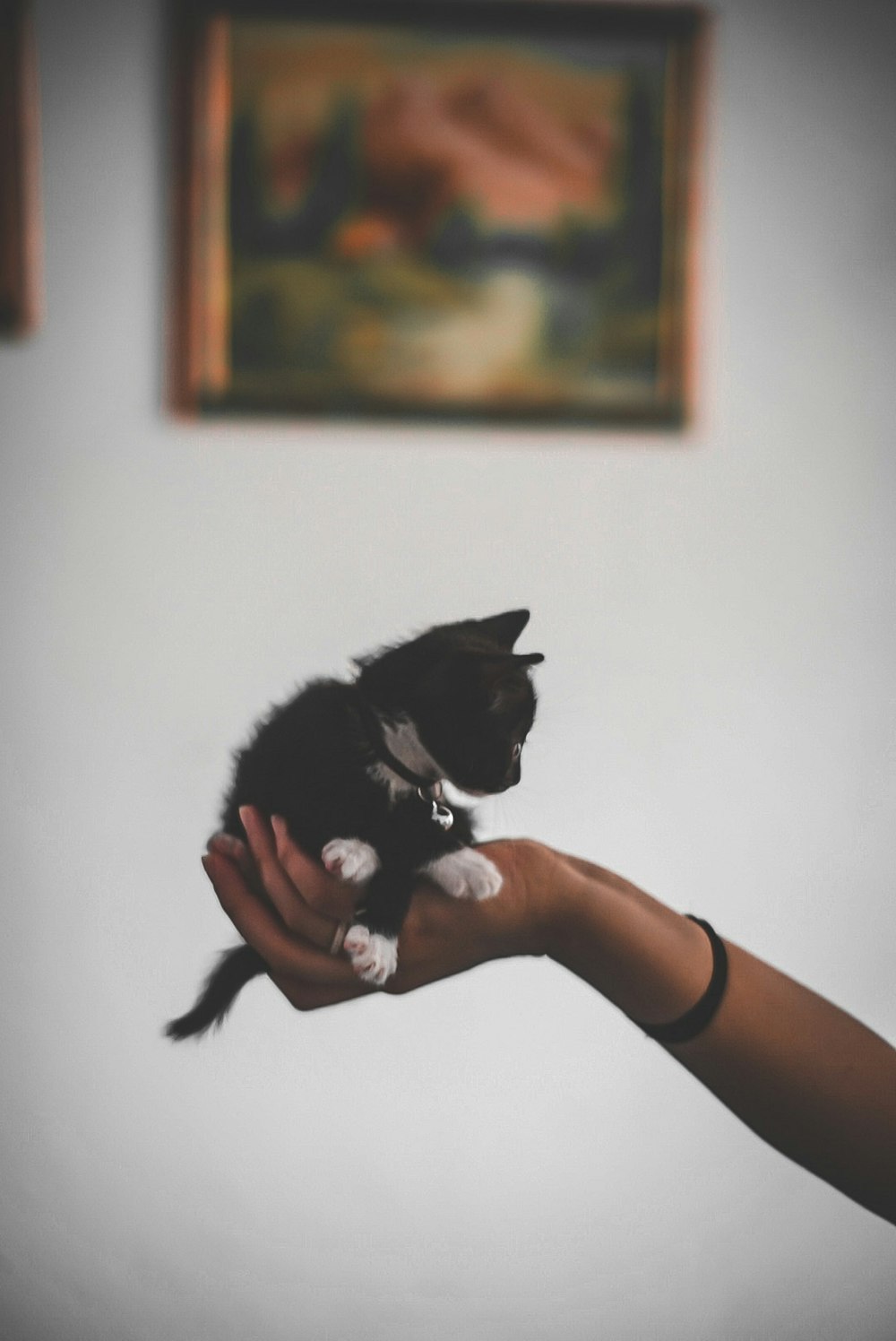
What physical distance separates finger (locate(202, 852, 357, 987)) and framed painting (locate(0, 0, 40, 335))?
26.9 inches

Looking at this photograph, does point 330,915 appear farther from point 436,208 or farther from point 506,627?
point 436,208

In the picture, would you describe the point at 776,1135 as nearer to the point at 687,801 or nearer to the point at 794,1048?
the point at 794,1048

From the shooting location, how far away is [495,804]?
0.99 m

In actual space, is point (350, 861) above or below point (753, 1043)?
above

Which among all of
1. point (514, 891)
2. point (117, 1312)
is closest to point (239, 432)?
point (514, 891)

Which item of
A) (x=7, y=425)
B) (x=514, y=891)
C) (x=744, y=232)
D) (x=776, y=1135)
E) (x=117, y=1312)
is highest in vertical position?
(x=744, y=232)

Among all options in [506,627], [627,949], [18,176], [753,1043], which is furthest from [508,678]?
[18,176]

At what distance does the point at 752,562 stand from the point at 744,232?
1.31ft

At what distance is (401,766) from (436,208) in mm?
677

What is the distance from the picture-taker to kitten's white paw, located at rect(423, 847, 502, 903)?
78 cm

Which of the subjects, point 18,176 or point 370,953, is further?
point 18,176

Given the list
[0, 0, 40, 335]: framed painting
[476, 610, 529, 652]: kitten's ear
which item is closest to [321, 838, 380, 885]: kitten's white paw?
[476, 610, 529, 652]: kitten's ear

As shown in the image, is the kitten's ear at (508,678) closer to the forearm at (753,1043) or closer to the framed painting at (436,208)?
the forearm at (753,1043)

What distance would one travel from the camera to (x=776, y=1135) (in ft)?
2.87
